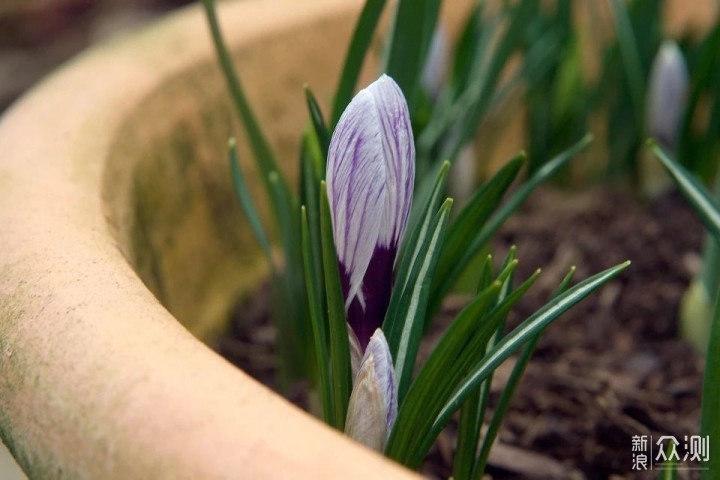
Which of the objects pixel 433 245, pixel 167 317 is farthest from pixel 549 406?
pixel 167 317

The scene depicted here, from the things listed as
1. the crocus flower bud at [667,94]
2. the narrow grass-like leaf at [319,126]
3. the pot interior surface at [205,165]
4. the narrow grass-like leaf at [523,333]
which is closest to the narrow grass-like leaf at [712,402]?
the narrow grass-like leaf at [523,333]

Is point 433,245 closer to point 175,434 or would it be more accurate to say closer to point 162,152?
point 175,434

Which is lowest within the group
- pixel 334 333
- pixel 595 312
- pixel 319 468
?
pixel 319 468

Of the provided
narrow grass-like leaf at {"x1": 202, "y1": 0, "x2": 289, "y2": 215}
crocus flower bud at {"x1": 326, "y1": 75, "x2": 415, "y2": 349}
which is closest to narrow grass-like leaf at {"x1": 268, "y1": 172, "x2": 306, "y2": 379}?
narrow grass-like leaf at {"x1": 202, "y1": 0, "x2": 289, "y2": 215}

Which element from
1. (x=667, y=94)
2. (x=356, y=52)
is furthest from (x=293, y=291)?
(x=667, y=94)

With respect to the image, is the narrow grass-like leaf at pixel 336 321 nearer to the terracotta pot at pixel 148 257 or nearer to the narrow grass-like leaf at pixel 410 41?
the terracotta pot at pixel 148 257
